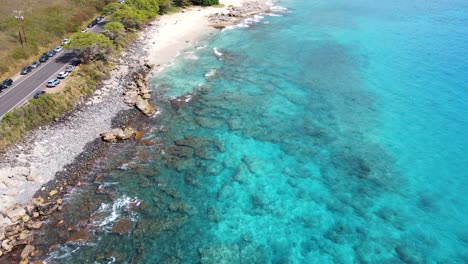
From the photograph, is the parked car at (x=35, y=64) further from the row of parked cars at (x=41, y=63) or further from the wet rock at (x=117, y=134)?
the wet rock at (x=117, y=134)

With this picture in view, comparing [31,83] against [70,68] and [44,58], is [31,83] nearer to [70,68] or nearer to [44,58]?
[70,68]

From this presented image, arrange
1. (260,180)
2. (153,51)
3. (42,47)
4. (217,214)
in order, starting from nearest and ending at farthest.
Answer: (217,214), (260,180), (42,47), (153,51)

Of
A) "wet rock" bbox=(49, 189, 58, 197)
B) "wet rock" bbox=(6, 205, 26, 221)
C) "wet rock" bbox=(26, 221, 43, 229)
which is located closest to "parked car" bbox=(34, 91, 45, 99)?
"wet rock" bbox=(49, 189, 58, 197)

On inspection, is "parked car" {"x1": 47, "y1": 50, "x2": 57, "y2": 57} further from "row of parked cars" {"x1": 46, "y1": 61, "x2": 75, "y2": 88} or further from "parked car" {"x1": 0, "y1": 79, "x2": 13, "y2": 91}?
"parked car" {"x1": 0, "y1": 79, "x2": 13, "y2": 91}

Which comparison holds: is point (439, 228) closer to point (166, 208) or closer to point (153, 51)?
point (166, 208)

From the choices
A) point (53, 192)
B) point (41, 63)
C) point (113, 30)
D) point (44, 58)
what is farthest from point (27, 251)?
point (113, 30)

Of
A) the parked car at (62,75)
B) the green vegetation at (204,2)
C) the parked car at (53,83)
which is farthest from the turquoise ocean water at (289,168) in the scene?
the green vegetation at (204,2)

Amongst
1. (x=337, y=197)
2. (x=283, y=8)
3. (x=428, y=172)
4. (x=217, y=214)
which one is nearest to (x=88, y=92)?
(x=217, y=214)

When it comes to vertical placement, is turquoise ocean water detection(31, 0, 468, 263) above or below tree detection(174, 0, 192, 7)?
below

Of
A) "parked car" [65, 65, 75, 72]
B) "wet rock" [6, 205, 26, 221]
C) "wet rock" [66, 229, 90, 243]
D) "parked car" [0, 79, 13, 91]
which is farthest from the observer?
"parked car" [65, 65, 75, 72]
